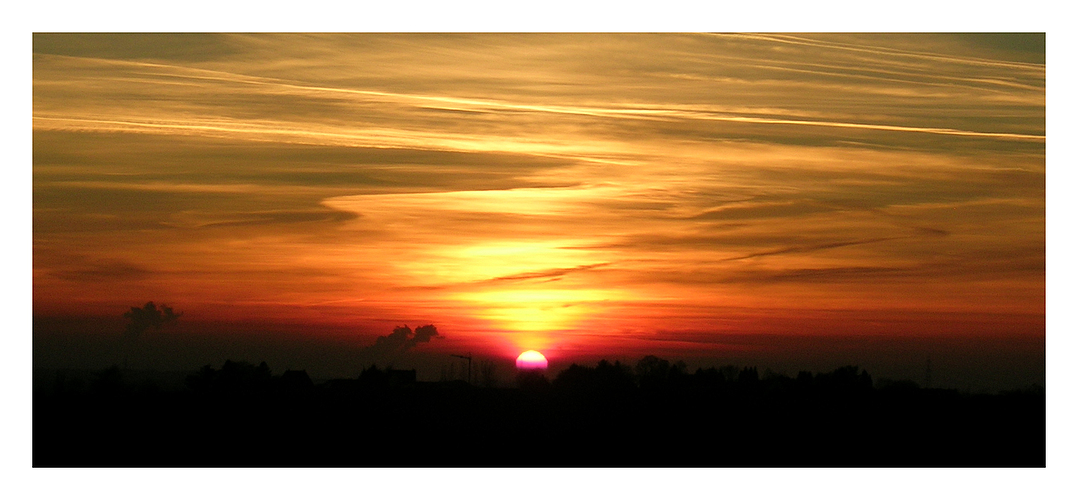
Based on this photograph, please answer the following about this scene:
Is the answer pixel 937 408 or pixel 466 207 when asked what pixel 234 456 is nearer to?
pixel 466 207

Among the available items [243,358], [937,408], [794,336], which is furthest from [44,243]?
[937,408]

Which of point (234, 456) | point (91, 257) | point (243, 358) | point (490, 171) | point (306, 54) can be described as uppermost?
point (306, 54)

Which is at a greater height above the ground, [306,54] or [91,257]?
[306,54]

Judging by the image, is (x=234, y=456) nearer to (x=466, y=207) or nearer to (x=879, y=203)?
(x=466, y=207)

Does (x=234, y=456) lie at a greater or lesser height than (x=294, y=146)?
lesser

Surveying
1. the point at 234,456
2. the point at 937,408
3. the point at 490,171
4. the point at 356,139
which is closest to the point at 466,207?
the point at 490,171

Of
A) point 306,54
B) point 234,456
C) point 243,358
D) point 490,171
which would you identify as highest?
point 306,54
